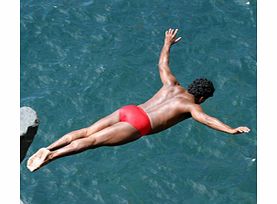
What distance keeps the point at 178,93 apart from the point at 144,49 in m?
7.85

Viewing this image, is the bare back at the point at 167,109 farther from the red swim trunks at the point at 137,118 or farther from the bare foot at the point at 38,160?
the bare foot at the point at 38,160

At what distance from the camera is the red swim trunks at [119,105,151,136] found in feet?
52.0

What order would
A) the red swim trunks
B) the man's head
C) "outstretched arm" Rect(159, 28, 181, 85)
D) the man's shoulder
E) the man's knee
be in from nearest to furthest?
the man's knee, the red swim trunks, the man's shoulder, the man's head, "outstretched arm" Rect(159, 28, 181, 85)

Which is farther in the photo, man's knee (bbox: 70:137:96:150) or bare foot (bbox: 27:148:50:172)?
man's knee (bbox: 70:137:96:150)

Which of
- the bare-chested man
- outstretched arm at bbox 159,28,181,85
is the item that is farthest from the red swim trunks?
outstretched arm at bbox 159,28,181,85

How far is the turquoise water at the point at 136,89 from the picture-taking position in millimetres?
21609

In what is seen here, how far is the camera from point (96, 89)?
76.5 feet

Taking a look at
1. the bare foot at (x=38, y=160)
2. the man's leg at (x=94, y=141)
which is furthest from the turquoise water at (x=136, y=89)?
the bare foot at (x=38, y=160)

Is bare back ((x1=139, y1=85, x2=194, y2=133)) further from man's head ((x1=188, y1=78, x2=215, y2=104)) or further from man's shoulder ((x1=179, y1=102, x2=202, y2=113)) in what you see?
man's head ((x1=188, y1=78, x2=215, y2=104))

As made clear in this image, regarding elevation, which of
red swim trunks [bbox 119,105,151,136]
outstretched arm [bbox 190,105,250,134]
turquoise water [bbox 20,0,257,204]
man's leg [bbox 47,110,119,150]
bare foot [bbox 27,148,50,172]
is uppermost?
outstretched arm [bbox 190,105,250,134]

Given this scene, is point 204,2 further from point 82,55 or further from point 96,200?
point 96,200

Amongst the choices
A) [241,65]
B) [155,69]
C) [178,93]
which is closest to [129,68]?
[155,69]

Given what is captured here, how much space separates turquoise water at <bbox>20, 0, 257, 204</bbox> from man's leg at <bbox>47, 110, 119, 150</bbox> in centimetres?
566

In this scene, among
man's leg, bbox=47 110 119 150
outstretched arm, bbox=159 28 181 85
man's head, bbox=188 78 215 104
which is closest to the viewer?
man's leg, bbox=47 110 119 150
